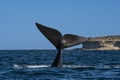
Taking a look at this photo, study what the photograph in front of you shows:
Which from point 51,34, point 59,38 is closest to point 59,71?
point 59,38

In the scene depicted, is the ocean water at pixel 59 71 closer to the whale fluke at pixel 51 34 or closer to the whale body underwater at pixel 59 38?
the whale body underwater at pixel 59 38

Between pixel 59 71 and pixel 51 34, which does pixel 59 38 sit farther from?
pixel 59 71

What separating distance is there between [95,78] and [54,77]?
2406mm

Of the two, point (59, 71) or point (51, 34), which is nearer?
point (51, 34)

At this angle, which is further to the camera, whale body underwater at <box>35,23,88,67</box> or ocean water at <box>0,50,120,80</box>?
whale body underwater at <box>35,23,88,67</box>

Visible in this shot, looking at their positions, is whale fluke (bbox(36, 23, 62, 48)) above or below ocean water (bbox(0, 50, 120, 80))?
above

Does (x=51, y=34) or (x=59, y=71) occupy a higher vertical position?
(x=51, y=34)

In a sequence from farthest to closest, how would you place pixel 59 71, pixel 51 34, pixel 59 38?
pixel 59 38, pixel 59 71, pixel 51 34

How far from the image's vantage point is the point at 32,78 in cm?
2420

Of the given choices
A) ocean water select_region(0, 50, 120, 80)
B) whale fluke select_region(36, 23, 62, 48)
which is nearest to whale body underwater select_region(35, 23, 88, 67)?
whale fluke select_region(36, 23, 62, 48)

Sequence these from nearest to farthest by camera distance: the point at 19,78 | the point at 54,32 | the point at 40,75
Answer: the point at 19,78 < the point at 40,75 < the point at 54,32

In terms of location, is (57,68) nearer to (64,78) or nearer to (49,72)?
(49,72)

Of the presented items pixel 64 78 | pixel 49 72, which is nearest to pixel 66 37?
pixel 49 72

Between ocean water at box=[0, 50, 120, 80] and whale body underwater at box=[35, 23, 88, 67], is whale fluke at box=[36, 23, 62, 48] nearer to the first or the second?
whale body underwater at box=[35, 23, 88, 67]
